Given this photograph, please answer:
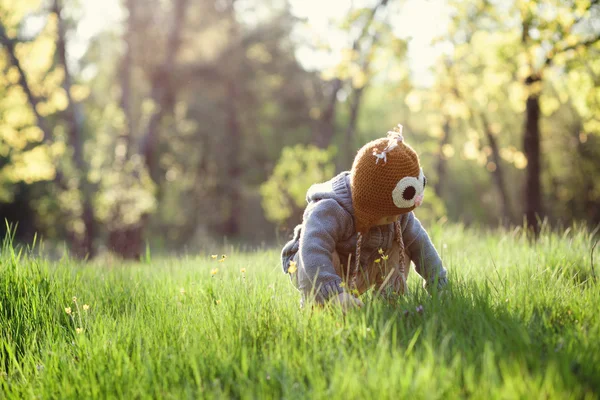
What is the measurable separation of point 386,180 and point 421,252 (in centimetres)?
63

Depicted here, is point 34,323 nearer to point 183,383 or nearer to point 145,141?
point 183,383

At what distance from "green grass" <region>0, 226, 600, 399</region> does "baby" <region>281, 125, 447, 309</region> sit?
0.18 metres

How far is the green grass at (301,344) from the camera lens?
1786mm

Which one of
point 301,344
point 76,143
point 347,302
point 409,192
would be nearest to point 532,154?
point 409,192

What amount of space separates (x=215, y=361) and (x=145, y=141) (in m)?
11.3

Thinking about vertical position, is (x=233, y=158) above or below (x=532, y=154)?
below

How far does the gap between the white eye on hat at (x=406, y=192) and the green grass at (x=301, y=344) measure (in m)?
0.46

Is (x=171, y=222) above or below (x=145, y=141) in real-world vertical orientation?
below

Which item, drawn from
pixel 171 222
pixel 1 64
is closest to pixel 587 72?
pixel 1 64

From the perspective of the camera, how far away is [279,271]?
12.3 ft

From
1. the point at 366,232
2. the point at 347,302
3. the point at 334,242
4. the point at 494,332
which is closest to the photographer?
the point at 494,332

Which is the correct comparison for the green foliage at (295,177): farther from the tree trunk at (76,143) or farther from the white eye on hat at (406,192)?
the white eye on hat at (406,192)

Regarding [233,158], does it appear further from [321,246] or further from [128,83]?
[321,246]

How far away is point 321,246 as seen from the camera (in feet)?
9.32
